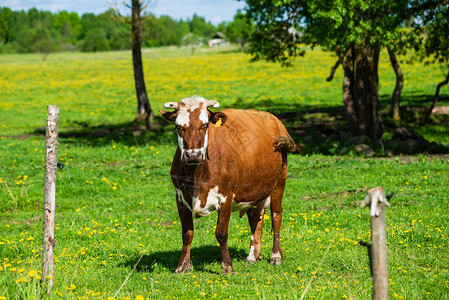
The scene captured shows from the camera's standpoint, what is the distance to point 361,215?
444 inches

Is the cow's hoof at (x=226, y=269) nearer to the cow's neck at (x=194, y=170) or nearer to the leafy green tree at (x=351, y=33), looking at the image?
the cow's neck at (x=194, y=170)

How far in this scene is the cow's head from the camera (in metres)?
7.20

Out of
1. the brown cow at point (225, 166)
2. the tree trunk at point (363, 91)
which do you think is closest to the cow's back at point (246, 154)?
the brown cow at point (225, 166)

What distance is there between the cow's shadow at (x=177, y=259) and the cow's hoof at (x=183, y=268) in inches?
10.5

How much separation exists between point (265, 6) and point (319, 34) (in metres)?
3.93

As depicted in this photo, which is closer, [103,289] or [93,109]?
[103,289]

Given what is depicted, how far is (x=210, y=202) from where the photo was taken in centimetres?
792

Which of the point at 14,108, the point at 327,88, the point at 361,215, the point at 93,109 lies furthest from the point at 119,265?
the point at 327,88

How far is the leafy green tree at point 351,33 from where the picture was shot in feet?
57.4

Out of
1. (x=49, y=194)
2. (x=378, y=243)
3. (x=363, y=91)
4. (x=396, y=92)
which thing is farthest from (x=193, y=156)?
(x=396, y=92)

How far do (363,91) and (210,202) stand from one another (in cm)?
1562

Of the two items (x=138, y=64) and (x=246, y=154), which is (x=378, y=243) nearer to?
(x=246, y=154)

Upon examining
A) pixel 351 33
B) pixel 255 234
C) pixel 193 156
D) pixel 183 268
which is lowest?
pixel 183 268

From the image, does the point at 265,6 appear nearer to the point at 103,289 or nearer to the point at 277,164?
the point at 277,164
